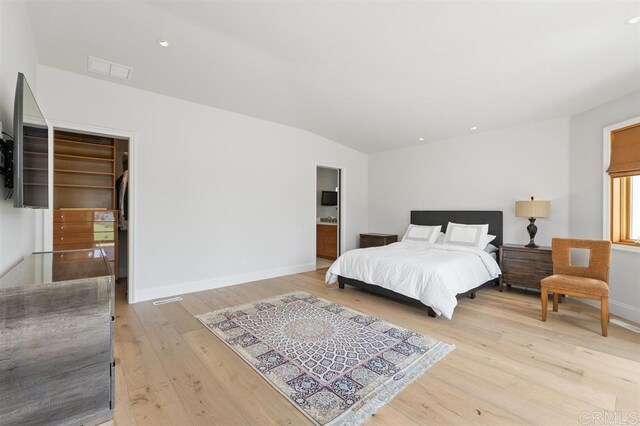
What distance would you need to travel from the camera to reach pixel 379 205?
646 centimetres

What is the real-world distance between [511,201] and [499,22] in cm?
299

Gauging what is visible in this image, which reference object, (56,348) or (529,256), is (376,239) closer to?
(529,256)

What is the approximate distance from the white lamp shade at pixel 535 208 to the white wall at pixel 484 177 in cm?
32

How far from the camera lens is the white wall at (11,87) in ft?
5.47

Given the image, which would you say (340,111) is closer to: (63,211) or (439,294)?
(439,294)

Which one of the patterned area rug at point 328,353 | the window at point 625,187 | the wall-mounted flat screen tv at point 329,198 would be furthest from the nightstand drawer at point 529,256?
the wall-mounted flat screen tv at point 329,198

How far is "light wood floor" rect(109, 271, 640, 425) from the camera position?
1.68m

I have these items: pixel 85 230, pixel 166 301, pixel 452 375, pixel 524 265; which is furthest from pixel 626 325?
pixel 85 230

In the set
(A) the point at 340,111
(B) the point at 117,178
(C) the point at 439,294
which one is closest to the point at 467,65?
(A) the point at 340,111

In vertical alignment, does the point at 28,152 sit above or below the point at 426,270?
above

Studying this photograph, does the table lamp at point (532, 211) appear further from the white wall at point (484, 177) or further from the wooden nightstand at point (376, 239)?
the wooden nightstand at point (376, 239)

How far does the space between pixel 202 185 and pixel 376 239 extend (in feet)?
11.3

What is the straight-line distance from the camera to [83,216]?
4441mm

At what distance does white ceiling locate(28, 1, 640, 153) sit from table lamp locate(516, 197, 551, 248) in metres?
1.25
